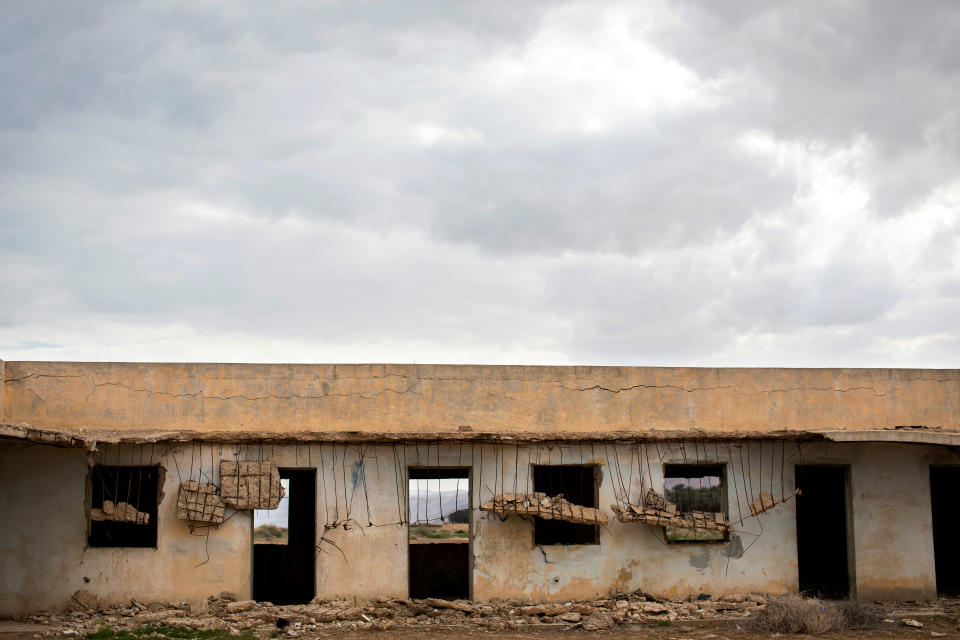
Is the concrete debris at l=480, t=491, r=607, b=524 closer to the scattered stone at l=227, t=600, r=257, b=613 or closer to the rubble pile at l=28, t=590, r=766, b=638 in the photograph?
the rubble pile at l=28, t=590, r=766, b=638

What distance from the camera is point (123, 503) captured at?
39.0ft

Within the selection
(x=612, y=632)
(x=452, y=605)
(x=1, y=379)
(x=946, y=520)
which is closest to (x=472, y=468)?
(x=452, y=605)

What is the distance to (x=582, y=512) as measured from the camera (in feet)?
40.0

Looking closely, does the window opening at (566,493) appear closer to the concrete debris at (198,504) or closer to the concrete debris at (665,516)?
the concrete debris at (665,516)

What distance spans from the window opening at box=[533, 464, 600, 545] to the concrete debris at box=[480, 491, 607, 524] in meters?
1.39

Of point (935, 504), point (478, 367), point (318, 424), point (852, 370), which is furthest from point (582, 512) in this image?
point (935, 504)

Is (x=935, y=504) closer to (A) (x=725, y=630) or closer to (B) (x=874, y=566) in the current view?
(B) (x=874, y=566)

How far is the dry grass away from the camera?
11.3m

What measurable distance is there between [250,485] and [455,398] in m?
3.10

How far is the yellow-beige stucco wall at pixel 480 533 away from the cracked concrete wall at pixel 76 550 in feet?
0.06

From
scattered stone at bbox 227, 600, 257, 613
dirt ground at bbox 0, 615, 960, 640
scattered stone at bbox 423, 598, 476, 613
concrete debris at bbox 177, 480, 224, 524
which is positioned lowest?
dirt ground at bbox 0, 615, 960, 640

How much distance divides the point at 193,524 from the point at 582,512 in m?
5.22

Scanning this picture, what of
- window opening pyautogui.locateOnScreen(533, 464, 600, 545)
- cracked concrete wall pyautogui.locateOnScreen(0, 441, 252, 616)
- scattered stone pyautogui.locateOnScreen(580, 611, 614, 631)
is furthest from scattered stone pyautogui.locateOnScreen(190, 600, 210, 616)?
scattered stone pyautogui.locateOnScreen(580, 611, 614, 631)

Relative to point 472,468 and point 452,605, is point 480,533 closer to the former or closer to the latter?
point 472,468
